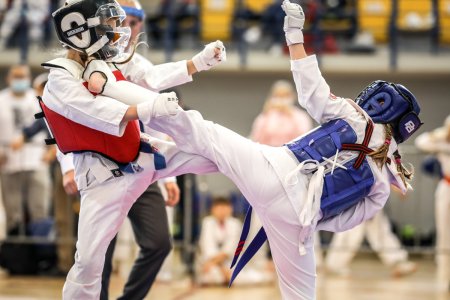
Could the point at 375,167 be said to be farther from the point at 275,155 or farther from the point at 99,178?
the point at 99,178

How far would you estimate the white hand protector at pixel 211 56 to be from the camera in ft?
14.4

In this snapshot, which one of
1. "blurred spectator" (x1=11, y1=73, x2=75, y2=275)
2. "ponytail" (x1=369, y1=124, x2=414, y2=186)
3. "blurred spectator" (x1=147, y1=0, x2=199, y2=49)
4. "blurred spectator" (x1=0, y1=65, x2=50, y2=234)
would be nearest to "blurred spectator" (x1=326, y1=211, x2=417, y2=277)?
"blurred spectator" (x1=11, y1=73, x2=75, y2=275)

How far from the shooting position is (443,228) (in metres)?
8.32

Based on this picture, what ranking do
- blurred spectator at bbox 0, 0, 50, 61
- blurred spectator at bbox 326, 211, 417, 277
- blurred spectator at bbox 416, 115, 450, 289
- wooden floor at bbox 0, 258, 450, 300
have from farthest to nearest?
1. blurred spectator at bbox 0, 0, 50, 61
2. blurred spectator at bbox 326, 211, 417, 277
3. blurred spectator at bbox 416, 115, 450, 289
4. wooden floor at bbox 0, 258, 450, 300

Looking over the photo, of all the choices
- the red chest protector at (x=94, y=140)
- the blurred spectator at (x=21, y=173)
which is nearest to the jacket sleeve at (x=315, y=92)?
the red chest protector at (x=94, y=140)

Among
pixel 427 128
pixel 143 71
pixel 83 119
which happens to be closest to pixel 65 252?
pixel 143 71

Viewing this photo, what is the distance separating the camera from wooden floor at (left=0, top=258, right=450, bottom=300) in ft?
24.9

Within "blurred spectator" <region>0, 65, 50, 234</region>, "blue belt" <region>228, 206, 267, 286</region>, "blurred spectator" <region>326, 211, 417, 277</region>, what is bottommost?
"blurred spectator" <region>326, 211, 417, 277</region>

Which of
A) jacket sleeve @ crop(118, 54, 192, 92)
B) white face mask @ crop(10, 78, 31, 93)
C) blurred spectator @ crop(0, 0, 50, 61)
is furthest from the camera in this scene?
blurred spectator @ crop(0, 0, 50, 61)

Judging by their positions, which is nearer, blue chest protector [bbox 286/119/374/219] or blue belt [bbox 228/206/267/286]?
blue chest protector [bbox 286/119/374/219]

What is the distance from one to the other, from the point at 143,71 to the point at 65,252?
424 centimetres

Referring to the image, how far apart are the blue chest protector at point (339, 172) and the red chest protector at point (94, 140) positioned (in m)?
0.80

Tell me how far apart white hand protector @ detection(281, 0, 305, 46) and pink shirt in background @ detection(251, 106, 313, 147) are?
497 cm

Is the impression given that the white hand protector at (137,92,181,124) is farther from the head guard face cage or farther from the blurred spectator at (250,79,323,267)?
the blurred spectator at (250,79,323,267)
